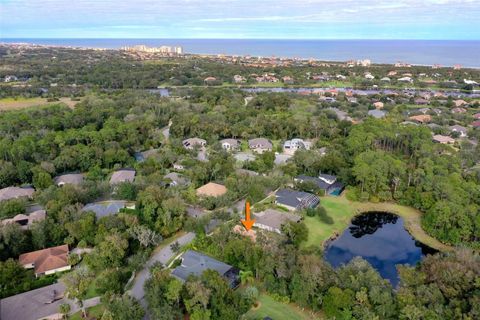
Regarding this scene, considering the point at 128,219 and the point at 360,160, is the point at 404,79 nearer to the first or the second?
the point at 360,160

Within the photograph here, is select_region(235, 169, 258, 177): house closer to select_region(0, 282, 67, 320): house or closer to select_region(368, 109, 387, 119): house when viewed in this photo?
select_region(0, 282, 67, 320): house

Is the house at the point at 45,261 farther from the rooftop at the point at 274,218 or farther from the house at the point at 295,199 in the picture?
the house at the point at 295,199

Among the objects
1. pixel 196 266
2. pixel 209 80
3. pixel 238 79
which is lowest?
pixel 196 266

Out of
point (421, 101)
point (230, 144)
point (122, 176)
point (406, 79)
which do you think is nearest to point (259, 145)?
point (230, 144)

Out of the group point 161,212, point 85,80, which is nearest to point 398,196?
point 161,212

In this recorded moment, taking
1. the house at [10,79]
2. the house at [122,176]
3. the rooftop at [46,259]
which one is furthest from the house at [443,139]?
the house at [10,79]

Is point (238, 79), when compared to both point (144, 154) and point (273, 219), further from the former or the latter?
point (273, 219)
